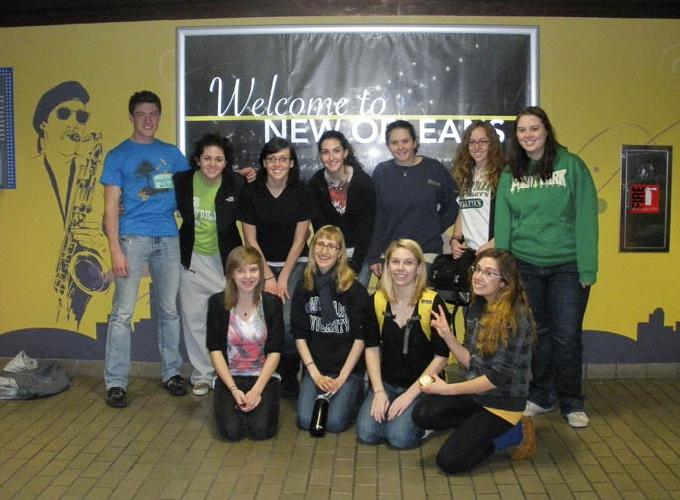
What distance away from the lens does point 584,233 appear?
4.08 meters

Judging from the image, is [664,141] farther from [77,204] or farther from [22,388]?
[22,388]

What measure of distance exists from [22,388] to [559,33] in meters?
4.18

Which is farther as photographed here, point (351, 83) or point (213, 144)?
point (351, 83)

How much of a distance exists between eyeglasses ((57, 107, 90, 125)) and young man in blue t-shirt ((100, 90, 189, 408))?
0.72 m

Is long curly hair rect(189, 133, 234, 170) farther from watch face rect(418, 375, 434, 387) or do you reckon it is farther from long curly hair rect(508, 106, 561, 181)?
watch face rect(418, 375, 434, 387)

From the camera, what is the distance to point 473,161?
4.59m

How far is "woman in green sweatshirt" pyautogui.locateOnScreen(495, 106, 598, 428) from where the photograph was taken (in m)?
4.12

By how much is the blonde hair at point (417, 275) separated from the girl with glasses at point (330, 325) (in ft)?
0.68

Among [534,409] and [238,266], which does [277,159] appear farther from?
[534,409]

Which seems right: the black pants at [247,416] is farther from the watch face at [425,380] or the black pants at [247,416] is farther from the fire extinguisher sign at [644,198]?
the fire extinguisher sign at [644,198]

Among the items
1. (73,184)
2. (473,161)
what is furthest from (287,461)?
(73,184)

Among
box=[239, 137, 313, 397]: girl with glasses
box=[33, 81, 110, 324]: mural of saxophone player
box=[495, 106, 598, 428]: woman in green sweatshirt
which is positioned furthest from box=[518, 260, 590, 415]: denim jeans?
box=[33, 81, 110, 324]: mural of saxophone player

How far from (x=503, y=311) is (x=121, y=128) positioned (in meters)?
3.03

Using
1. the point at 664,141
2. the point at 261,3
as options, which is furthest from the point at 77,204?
the point at 664,141
